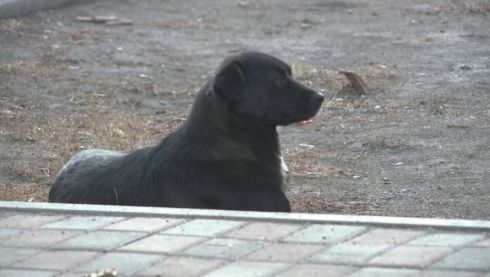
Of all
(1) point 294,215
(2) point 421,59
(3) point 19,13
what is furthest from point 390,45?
(1) point 294,215

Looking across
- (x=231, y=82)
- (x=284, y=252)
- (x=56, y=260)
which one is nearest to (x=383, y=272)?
(x=284, y=252)

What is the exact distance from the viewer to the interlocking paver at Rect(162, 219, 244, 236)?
420 centimetres

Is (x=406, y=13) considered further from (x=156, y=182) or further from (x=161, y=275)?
(x=161, y=275)

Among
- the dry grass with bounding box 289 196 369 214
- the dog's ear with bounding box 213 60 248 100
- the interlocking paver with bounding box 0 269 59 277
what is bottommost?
the dry grass with bounding box 289 196 369 214

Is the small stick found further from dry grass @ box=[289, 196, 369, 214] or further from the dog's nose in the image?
the dog's nose

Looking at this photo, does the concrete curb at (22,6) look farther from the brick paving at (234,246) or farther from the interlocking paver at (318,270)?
the interlocking paver at (318,270)

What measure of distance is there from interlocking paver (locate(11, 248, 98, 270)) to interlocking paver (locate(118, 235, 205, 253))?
0.19 meters

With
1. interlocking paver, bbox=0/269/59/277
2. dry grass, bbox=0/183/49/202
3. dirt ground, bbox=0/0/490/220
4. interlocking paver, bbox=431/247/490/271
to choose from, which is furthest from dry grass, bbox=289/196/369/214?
interlocking paver, bbox=0/269/59/277

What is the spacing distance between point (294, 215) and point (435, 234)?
707 millimetres

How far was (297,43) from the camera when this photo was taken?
42.0 feet

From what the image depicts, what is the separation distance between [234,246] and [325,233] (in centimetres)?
44

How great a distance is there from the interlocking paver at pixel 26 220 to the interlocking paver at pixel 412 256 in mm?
1732

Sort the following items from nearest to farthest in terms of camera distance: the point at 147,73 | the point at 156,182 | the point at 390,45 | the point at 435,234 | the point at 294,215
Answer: the point at 435,234 < the point at 294,215 < the point at 156,182 < the point at 147,73 < the point at 390,45

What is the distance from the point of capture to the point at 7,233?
4359 mm
